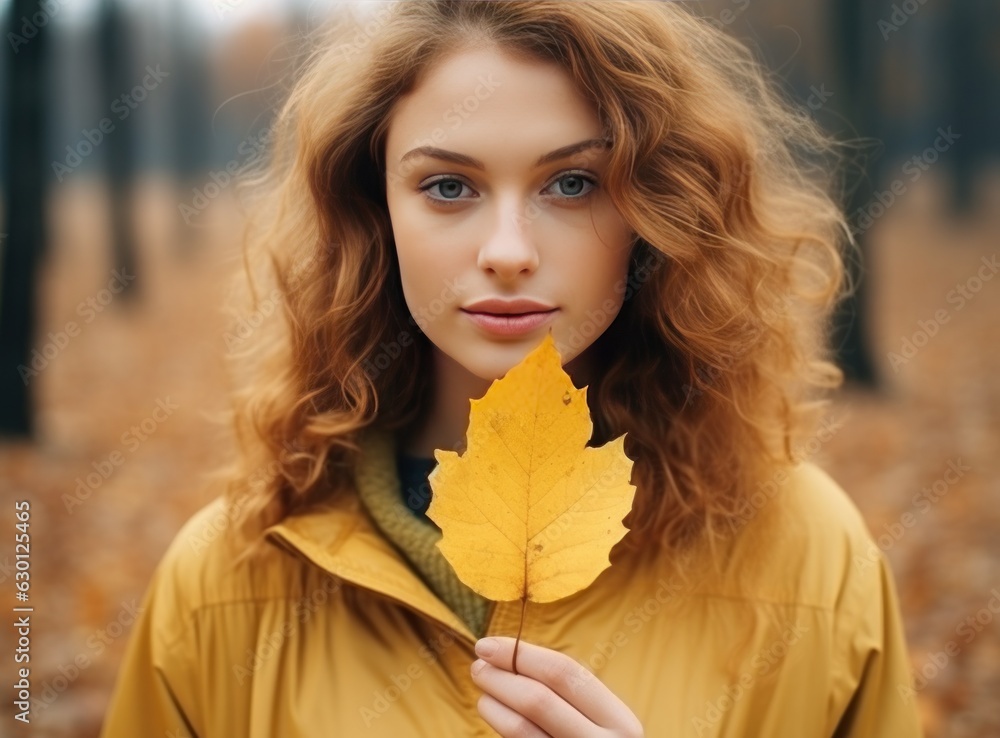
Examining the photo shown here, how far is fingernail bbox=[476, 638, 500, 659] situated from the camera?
119 centimetres

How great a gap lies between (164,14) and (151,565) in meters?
20.6

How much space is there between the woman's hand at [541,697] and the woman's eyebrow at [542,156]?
726 mm

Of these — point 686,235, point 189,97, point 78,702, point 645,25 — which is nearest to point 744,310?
point 686,235

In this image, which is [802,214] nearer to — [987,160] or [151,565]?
[151,565]

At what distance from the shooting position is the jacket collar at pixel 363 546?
152 cm

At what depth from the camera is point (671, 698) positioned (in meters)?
1.51
